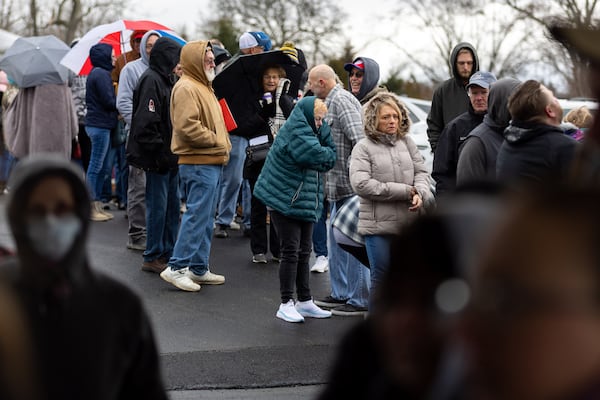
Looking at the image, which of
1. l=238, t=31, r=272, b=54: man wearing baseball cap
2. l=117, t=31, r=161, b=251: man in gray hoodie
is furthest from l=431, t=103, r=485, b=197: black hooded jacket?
l=238, t=31, r=272, b=54: man wearing baseball cap

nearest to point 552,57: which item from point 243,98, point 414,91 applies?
point 414,91

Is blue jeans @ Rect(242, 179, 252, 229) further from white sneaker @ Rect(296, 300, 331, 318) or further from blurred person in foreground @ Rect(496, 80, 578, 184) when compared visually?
blurred person in foreground @ Rect(496, 80, 578, 184)

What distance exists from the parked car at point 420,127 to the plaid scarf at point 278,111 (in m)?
4.79

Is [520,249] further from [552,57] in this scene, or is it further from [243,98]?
[552,57]

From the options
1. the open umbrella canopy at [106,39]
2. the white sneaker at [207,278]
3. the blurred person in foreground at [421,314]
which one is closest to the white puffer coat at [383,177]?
the white sneaker at [207,278]

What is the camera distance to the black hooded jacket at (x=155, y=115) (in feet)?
25.9

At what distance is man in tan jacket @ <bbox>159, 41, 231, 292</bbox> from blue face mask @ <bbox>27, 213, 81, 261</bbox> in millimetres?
5495

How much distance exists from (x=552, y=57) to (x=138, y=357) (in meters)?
42.8

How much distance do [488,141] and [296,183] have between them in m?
1.57

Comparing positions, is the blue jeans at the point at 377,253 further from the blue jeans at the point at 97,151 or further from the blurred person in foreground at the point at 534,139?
the blue jeans at the point at 97,151

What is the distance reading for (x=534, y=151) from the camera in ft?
16.1

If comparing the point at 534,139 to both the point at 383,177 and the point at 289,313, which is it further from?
the point at 289,313

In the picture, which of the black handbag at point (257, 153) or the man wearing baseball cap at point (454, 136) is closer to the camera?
the man wearing baseball cap at point (454, 136)

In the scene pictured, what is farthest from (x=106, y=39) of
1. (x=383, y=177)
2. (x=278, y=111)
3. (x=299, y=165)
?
(x=383, y=177)
